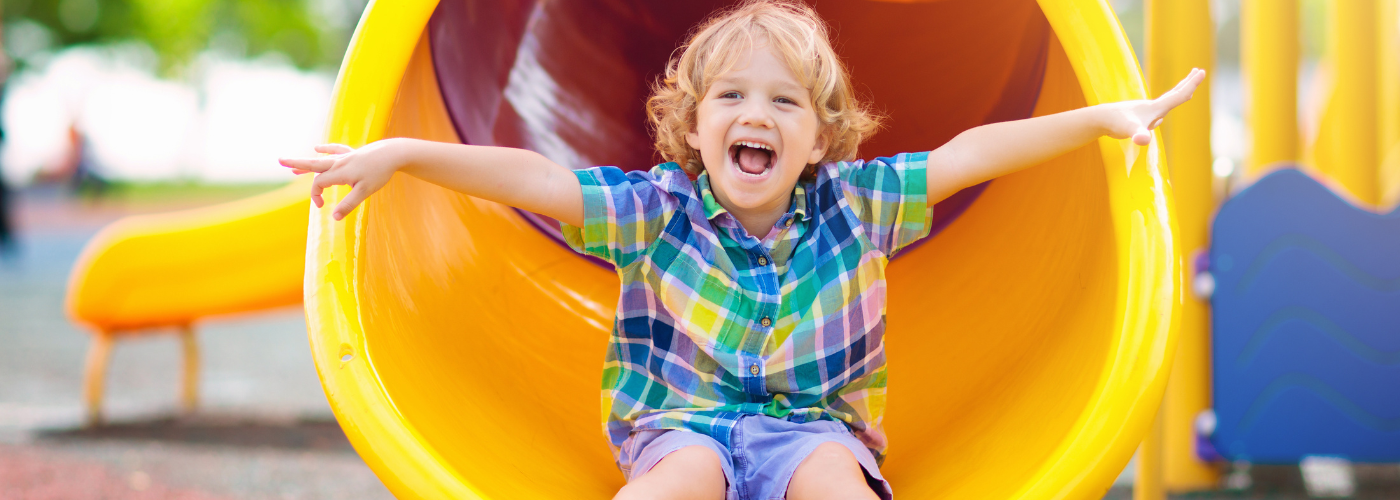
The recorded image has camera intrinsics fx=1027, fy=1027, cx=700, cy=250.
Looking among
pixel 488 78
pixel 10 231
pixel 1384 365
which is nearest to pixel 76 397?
pixel 488 78

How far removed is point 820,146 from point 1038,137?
0.32m

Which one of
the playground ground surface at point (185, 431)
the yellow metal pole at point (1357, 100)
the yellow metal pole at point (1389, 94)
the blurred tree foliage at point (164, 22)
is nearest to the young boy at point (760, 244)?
the playground ground surface at point (185, 431)

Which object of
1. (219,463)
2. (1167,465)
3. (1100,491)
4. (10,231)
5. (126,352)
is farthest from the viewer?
(10,231)

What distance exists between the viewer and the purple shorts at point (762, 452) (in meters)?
1.31

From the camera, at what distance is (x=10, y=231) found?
8312 millimetres

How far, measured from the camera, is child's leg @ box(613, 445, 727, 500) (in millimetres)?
1204

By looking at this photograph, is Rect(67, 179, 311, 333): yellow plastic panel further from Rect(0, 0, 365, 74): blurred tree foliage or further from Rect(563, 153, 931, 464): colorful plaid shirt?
Rect(0, 0, 365, 74): blurred tree foliage

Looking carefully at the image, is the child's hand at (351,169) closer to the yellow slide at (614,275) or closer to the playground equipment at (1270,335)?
the yellow slide at (614,275)

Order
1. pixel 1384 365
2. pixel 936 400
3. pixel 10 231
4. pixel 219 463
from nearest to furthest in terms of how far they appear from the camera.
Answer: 1. pixel 936 400
2. pixel 1384 365
3. pixel 219 463
4. pixel 10 231

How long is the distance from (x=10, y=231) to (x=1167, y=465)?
8971mm

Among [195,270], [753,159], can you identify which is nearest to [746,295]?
[753,159]

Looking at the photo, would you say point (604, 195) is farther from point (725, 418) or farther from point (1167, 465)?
point (1167, 465)

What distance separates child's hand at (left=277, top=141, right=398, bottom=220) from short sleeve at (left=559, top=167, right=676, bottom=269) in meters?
0.26

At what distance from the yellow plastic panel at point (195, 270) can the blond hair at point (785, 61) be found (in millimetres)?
1753
